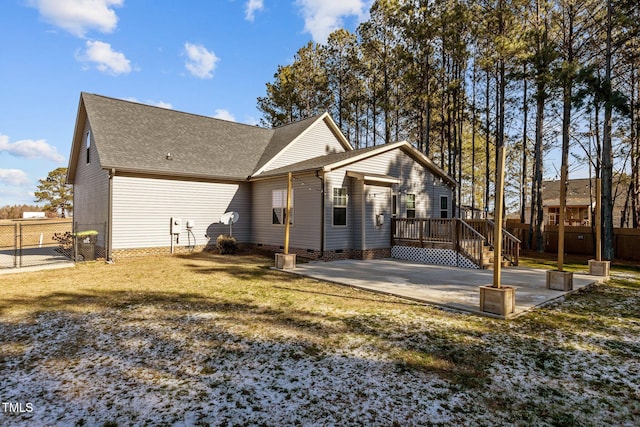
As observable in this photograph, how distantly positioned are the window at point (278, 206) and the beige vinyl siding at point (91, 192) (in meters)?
6.20

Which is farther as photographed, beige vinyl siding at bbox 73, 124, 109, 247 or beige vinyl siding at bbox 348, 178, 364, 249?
beige vinyl siding at bbox 348, 178, 364, 249

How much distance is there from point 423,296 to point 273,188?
9006 millimetres

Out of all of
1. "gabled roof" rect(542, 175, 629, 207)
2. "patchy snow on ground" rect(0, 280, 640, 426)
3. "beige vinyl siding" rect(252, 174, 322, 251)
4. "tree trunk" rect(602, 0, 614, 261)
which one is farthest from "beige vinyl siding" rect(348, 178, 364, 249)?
"gabled roof" rect(542, 175, 629, 207)

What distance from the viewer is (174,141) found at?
49.6ft

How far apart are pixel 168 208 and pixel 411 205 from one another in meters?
10.3

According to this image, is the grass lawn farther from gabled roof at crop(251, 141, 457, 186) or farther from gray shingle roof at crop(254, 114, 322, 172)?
gray shingle roof at crop(254, 114, 322, 172)

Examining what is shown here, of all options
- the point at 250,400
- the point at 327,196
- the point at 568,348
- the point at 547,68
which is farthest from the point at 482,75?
the point at 250,400

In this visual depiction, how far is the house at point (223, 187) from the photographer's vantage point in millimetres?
12633

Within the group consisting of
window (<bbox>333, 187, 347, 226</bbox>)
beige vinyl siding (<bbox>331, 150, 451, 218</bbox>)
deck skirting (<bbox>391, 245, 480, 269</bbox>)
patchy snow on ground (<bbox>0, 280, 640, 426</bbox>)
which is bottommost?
patchy snow on ground (<bbox>0, 280, 640, 426</bbox>)

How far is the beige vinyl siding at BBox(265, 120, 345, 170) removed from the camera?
645 inches

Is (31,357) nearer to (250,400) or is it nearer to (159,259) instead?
(250,400)

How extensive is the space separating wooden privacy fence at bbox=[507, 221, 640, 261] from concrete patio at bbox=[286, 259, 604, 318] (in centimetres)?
798

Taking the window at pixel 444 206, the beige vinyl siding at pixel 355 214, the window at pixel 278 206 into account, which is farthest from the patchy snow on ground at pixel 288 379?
the window at pixel 444 206

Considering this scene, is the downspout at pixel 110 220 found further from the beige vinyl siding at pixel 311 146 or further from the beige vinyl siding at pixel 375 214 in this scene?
the beige vinyl siding at pixel 375 214
